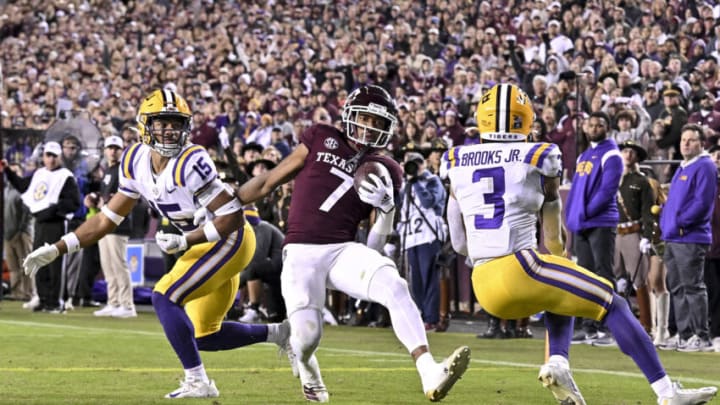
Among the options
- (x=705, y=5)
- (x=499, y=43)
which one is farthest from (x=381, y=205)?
(x=499, y=43)

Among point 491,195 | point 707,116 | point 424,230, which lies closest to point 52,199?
point 424,230

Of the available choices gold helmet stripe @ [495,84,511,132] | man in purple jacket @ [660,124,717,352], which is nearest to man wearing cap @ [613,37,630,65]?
man in purple jacket @ [660,124,717,352]

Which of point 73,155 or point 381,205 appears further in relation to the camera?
point 73,155

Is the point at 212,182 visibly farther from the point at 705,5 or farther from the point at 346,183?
the point at 705,5

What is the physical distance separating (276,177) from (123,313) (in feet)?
30.4

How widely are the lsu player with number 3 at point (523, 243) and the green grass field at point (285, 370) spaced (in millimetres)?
1121

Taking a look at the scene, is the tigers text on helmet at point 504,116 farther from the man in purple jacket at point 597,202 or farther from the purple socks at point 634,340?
the man in purple jacket at point 597,202

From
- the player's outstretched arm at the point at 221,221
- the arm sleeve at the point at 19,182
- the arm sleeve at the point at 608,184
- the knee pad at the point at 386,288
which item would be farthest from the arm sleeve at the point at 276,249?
the knee pad at the point at 386,288

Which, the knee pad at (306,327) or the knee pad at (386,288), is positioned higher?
the knee pad at (386,288)

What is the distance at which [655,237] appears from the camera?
12.5m

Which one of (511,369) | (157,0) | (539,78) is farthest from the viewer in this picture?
(157,0)

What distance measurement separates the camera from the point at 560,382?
6812 mm

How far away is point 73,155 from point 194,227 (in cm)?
1040

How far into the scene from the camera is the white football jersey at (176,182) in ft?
25.5
